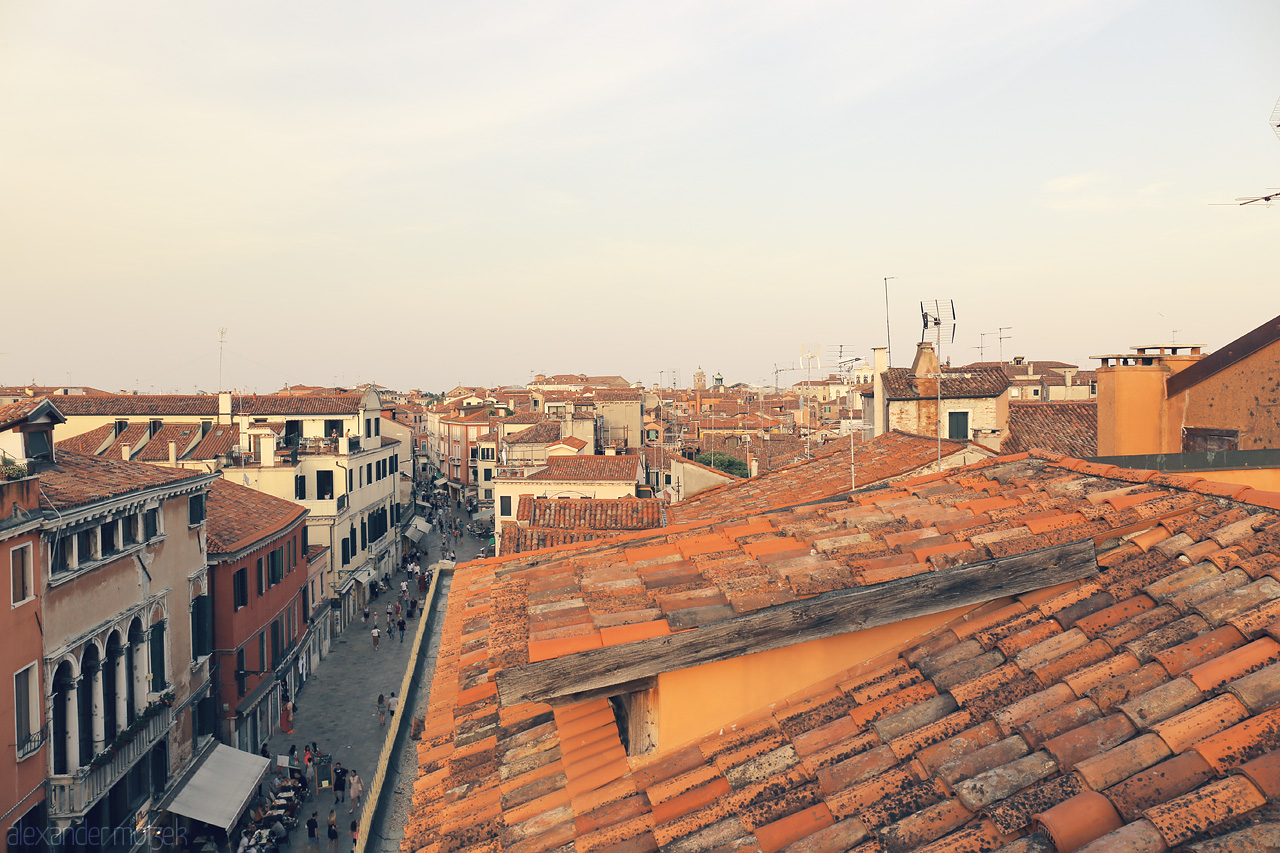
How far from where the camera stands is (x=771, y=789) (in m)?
2.87

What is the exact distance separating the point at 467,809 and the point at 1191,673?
2.93 metres

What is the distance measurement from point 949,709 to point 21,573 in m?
13.5

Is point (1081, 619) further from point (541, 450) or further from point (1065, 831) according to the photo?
point (541, 450)

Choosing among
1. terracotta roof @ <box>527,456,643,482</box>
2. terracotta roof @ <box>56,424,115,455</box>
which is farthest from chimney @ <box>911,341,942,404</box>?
terracotta roof @ <box>56,424,115,455</box>

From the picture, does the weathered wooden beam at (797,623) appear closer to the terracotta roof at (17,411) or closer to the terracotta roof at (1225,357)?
the terracotta roof at (1225,357)

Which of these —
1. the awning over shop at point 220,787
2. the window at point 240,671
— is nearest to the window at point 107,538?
the awning over shop at point 220,787

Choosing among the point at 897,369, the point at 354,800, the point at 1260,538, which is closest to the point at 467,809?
the point at 1260,538

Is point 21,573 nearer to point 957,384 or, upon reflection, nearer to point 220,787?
point 220,787

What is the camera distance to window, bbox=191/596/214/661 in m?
18.2

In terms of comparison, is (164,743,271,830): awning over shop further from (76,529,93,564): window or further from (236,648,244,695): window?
(76,529,93,564): window

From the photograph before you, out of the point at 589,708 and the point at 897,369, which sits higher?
the point at 897,369

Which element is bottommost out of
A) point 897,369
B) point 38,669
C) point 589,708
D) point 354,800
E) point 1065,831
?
point 354,800

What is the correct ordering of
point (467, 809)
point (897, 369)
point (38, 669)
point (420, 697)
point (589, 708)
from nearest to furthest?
1. point (467, 809)
2. point (589, 708)
3. point (420, 697)
4. point (38, 669)
5. point (897, 369)

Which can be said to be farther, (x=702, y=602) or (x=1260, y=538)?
(x=702, y=602)
